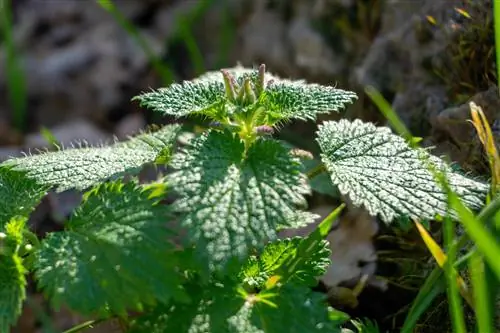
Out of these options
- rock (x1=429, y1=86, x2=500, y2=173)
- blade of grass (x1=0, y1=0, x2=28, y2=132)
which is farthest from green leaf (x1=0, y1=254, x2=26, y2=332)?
blade of grass (x1=0, y1=0, x2=28, y2=132)

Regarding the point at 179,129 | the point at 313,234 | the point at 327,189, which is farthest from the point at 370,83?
the point at 313,234

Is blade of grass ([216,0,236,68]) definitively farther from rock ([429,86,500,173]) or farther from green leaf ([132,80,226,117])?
green leaf ([132,80,226,117])

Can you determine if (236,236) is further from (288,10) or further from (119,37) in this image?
(119,37)

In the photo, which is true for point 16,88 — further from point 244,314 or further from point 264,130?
point 244,314

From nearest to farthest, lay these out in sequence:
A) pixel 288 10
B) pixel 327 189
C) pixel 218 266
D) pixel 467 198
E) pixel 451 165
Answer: pixel 218 266
pixel 467 198
pixel 451 165
pixel 327 189
pixel 288 10

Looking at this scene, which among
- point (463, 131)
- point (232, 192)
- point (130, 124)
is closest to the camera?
point (232, 192)

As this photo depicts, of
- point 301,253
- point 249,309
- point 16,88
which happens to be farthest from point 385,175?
point 16,88

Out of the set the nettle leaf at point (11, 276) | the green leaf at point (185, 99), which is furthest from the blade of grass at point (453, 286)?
the nettle leaf at point (11, 276)
